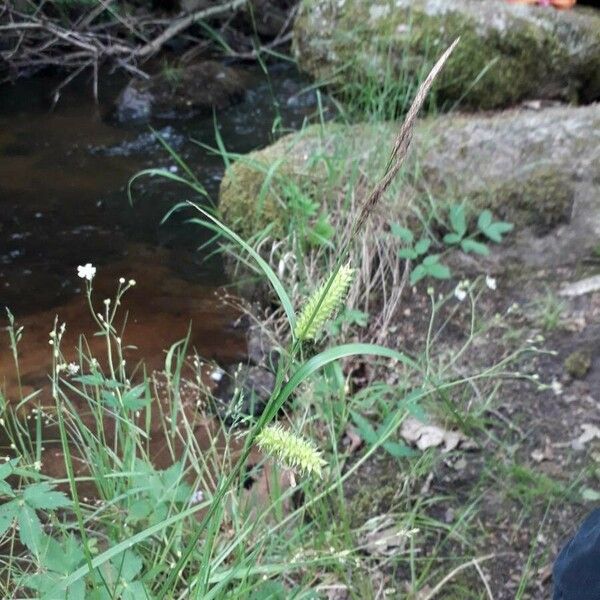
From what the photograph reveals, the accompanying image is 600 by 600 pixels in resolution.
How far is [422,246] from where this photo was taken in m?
3.02

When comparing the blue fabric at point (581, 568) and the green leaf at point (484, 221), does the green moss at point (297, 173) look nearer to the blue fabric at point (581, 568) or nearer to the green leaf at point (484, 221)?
the green leaf at point (484, 221)

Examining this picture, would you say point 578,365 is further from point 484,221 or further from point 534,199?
point 534,199

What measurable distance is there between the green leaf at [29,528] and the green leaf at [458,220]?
6.83 feet

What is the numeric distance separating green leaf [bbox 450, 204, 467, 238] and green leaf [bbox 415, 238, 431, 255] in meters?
0.13

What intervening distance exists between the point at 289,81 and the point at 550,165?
4570 mm

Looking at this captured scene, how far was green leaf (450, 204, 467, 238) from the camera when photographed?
306 cm

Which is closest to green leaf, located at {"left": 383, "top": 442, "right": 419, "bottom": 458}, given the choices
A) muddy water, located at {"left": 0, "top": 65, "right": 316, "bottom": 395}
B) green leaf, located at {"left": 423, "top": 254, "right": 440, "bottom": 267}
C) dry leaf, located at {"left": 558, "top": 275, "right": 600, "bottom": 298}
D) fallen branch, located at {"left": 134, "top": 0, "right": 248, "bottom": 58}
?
green leaf, located at {"left": 423, "top": 254, "right": 440, "bottom": 267}

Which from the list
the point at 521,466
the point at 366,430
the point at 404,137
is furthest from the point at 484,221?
the point at 404,137

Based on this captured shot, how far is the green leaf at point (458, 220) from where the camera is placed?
306 cm

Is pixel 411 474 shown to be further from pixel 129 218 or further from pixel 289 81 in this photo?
pixel 289 81

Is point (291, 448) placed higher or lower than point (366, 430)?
higher

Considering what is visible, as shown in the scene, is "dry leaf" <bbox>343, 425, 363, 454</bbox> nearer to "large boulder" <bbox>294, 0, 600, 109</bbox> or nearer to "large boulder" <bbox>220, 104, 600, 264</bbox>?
"large boulder" <bbox>220, 104, 600, 264</bbox>

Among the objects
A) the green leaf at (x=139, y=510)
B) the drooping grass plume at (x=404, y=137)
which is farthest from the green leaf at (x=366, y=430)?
the drooping grass plume at (x=404, y=137)

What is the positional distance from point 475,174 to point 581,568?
88.9 inches
